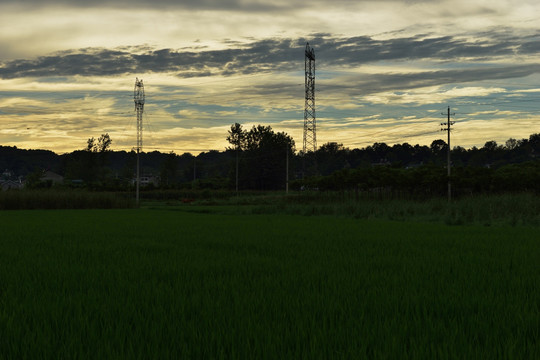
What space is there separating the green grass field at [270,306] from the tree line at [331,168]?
4594 centimetres

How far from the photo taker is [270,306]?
588 cm

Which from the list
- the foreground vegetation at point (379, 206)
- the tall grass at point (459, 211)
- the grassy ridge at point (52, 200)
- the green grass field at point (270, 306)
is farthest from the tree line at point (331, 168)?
the green grass field at point (270, 306)

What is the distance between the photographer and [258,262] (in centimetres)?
992

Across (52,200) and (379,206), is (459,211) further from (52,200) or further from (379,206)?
(52,200)

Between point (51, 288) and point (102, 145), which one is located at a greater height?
point (102, 145)

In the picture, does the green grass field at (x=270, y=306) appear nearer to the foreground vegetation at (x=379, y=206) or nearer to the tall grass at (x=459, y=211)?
the tall grass at (x=459, y=211)

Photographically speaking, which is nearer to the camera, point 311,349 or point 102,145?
point 311,349

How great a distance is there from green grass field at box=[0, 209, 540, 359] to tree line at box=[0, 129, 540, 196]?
151 feet

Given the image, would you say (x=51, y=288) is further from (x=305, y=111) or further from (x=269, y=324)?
(x=305, y=111)

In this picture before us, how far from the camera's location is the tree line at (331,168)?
2172 inches

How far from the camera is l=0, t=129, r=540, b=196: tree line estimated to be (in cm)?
5516

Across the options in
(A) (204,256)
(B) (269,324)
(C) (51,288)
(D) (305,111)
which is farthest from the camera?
(D) (305,111)

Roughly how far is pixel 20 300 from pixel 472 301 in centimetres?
569

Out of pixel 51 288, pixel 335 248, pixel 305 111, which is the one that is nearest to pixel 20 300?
pixel 51 288
